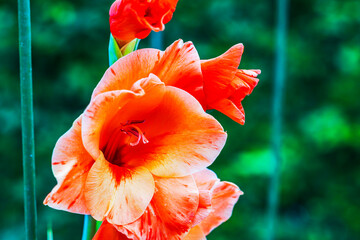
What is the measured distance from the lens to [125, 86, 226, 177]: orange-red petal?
1.68 ft

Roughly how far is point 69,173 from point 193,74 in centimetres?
13

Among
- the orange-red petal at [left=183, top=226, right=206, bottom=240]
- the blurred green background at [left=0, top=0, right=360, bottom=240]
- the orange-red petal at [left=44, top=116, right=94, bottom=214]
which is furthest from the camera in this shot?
the blurred green background at [left=0, top=0, right=360, bottom=240]

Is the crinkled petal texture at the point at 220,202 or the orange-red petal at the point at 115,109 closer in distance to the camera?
the orange-red petal at the point at 115,109

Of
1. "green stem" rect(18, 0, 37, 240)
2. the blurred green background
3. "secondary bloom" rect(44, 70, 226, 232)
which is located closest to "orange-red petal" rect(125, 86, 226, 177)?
"secondary bloom" rect(44, 70, 226, 232)

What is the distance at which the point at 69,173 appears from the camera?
1.52 ft

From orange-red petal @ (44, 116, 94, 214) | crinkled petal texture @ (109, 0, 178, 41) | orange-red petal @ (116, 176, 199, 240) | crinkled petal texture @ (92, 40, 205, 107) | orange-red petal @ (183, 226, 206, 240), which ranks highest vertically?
crinkled petal texture @ (109, 0, 178, 41)

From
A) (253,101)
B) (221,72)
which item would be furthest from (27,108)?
(253,101)

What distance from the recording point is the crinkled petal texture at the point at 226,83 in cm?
53

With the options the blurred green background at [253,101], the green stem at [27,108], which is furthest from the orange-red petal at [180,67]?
the blurred green background at [253,101]

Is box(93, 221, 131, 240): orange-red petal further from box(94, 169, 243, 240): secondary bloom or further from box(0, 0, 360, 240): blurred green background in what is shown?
box(0, 0, 360, 240): blurred green background

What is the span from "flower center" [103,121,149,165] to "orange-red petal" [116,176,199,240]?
0.17 ft

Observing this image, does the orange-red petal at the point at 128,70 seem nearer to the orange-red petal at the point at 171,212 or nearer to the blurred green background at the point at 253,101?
the orange-red petal at the point at 171,212

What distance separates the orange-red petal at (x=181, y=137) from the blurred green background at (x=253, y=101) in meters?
1.58

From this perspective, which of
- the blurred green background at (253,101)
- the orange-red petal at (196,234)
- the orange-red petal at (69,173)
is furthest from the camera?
the blurred green background at (253,101)
